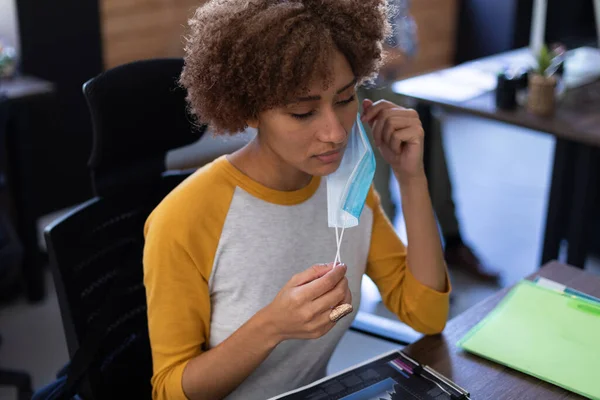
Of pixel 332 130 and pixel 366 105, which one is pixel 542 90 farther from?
pixel 332 130

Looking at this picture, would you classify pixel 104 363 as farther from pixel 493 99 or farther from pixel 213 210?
pixel 493 99

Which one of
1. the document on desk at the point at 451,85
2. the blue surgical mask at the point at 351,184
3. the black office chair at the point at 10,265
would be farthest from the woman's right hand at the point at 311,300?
the document on desk at the point at 451,85

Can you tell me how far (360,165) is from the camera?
1.16m

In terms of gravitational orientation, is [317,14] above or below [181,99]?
above

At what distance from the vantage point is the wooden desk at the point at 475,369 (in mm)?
1099

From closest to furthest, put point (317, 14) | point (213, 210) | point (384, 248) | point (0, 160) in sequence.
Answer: point (317, 14) < point (213, 210) < point (384, 248) < point (0, 160)

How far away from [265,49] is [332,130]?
0.50ft

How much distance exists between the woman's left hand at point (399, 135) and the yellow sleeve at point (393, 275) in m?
0.08

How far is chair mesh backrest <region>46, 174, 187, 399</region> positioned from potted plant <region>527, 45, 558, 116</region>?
139cm

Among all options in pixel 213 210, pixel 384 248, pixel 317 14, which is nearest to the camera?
pixel 317 14

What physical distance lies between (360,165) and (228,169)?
226mm

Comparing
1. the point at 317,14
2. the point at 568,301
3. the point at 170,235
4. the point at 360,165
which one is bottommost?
the point at 568,301

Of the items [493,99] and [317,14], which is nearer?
[317,14]

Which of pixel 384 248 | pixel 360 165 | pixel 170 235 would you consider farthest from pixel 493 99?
pixel 170 235
